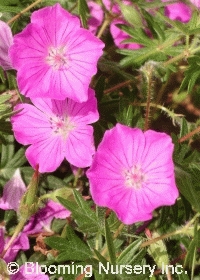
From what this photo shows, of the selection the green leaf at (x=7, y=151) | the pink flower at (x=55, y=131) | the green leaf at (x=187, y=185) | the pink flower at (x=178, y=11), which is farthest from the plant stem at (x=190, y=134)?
the green leaf at (x=7, y=151)

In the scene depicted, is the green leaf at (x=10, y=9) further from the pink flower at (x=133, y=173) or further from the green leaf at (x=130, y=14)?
the pink flower at (x=133, y=173)

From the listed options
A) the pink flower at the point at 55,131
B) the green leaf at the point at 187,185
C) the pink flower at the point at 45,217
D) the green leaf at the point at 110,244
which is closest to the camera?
the green leaf at the point at 110,244

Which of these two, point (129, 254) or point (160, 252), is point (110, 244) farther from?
point (160, 252)

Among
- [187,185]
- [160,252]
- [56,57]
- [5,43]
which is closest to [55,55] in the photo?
[56,57]

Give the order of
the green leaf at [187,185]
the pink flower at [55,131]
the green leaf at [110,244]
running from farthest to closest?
the pink flower at [55,131]
the green leaf at [187,185]
the green leaf at [110,244]

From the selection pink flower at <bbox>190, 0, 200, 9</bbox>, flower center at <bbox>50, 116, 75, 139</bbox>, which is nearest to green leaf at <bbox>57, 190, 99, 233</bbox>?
flower center at <bbox>50, 116, 75, 139</bbox>

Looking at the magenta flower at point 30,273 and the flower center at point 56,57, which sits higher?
the flower center at point 56,57
